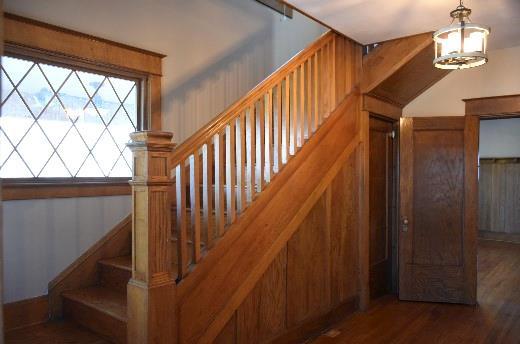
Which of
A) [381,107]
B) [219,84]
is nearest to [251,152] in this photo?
[219,84]

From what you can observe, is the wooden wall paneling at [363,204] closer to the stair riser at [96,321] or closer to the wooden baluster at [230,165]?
the wooden baluster at [230,165]

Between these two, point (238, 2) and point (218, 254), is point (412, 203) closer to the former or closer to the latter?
point (218, 254)

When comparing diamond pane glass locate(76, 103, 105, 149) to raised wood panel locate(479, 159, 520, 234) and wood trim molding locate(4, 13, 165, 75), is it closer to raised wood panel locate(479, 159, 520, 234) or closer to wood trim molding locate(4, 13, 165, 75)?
wood trim molding locate(4, 13, 165, 75)

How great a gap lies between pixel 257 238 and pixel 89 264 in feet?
4.59

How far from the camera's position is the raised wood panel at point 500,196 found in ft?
25.1

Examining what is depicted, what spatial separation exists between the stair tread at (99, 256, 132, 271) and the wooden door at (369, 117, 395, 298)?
232 centimetres

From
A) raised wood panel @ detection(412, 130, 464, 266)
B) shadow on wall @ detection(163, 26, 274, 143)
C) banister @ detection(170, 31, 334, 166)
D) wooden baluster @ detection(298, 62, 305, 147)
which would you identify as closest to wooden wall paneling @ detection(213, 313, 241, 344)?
banister @ detection(170, 31, 334, 166)

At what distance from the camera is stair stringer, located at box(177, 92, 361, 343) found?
2.23 metres

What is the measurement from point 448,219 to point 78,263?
11.2 ft

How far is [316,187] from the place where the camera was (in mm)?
3143

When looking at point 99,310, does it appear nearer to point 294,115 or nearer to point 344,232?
point 294,115

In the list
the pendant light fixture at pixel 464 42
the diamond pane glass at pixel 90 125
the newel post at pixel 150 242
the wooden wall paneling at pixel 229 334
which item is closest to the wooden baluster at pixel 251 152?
the newel post at pixel 150 242

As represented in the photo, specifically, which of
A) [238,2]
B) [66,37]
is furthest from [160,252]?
[238,2]

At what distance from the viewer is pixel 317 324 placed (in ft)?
10.5
